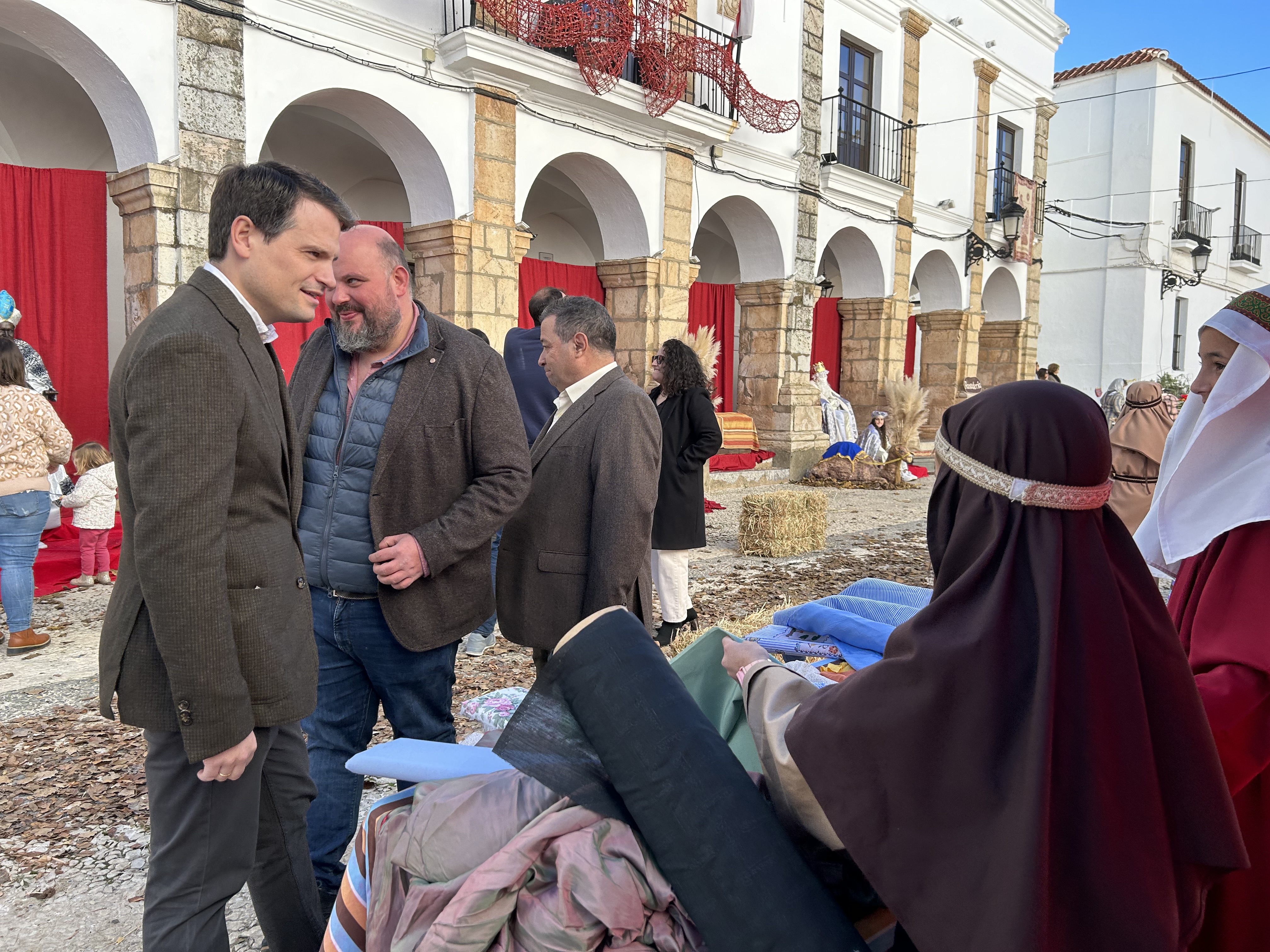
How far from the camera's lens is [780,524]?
7.10 meters

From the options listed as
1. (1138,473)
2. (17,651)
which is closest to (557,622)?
(17,651)

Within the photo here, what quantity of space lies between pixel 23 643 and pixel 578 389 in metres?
3.41

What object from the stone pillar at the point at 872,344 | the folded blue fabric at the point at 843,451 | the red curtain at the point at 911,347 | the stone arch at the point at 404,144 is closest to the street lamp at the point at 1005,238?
the red curtain at the point at 911,347

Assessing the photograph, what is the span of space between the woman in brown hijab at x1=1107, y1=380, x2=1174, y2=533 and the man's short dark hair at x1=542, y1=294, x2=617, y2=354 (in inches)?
127

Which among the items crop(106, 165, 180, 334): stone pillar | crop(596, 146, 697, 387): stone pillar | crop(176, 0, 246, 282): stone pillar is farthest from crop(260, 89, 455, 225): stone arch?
crop(596, 146, 697, 387): stone pillar

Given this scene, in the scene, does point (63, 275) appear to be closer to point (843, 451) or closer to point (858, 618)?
point (858, 618)

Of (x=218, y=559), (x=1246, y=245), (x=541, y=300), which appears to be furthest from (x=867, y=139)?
(x=1246, y=245)

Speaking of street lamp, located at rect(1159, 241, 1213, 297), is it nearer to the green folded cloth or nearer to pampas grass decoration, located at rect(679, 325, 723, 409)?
pampas grass decoration, located at rect(679, 325, 723, 409)

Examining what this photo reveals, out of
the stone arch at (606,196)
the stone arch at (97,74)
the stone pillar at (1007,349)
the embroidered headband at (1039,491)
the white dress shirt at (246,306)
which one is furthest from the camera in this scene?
the stone pillar at (1007,349)

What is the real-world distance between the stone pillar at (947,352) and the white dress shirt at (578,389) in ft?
46.0

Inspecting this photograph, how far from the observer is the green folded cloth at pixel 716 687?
1.68 meters

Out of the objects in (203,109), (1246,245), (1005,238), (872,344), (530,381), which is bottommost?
(530,381)

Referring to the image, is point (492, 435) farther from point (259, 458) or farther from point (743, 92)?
point (743, 92)

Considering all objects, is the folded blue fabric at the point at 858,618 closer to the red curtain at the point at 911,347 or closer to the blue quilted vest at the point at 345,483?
the blue quilted vest at the point at 345,483
